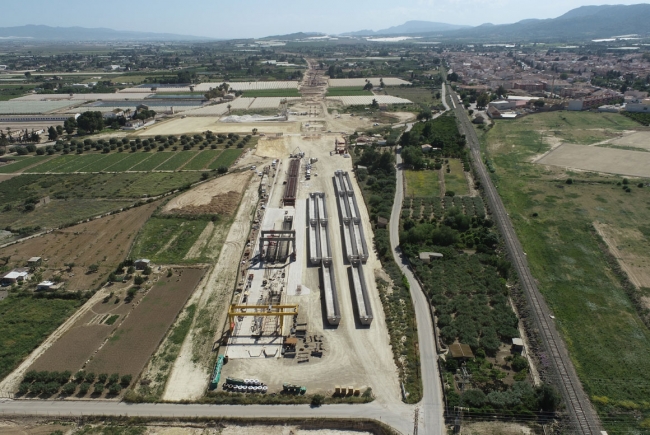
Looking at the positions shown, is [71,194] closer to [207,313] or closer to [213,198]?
[213,198]

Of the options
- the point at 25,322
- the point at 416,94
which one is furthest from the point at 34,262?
the point at 416,94

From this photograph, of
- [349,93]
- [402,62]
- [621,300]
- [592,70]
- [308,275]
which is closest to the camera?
[621,300]

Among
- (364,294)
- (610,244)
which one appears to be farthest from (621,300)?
(364,294)

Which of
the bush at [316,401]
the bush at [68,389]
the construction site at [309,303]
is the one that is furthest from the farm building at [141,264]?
the bush at [316,401]

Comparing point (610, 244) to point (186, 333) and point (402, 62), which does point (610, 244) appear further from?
point (402, 62)

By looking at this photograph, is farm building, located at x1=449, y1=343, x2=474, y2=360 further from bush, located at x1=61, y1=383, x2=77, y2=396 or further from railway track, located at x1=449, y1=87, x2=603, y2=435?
bush, located at x1=61, y1=383, x2=77, y2=396
